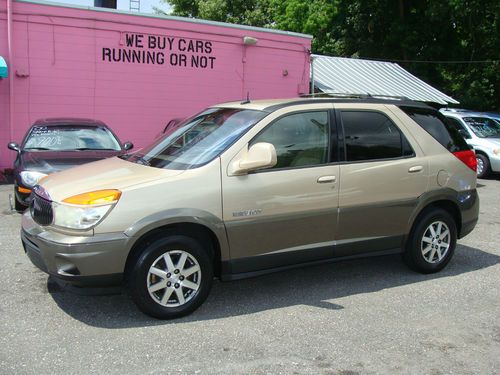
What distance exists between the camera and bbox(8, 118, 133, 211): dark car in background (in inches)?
270

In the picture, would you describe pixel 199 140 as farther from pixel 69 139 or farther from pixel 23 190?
pixel 69 139

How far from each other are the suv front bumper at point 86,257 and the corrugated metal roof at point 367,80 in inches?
529

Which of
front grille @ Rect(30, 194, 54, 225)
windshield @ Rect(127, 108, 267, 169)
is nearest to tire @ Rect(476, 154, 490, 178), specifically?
windshield @ Rect(127, 108, 267, 169)

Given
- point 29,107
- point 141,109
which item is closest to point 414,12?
point 141,109

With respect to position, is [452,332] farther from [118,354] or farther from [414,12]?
[414,12]

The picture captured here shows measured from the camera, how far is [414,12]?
25.1 metres

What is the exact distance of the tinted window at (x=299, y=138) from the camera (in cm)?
454

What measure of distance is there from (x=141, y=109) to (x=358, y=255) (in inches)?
391

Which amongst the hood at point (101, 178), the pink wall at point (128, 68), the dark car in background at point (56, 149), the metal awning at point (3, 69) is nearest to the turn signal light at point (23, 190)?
the dark car in background at point (56, 149)

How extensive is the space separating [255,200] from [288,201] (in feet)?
1.06

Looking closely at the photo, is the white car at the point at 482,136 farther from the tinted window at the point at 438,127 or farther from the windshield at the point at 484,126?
the tinted window at the point at 438,127

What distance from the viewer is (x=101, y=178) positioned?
4215mm

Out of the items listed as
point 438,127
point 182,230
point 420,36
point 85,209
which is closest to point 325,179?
point 182,230

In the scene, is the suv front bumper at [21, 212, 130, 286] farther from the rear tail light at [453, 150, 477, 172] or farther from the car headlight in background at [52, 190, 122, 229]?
the rear tail light at [453, 150, 477, 172]
